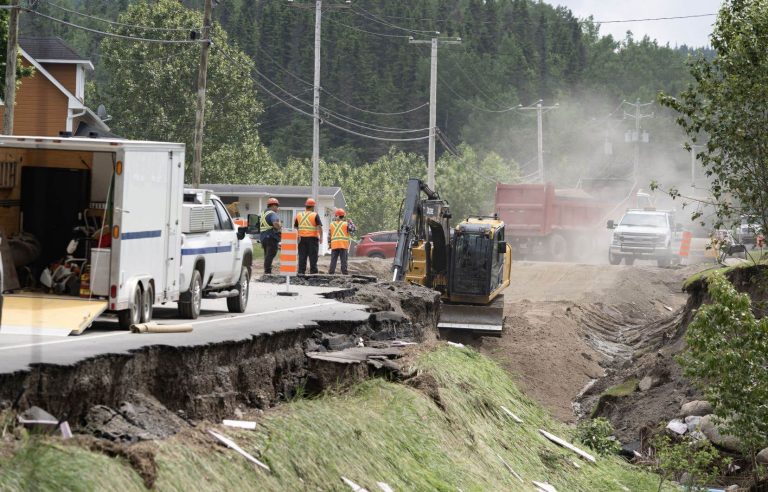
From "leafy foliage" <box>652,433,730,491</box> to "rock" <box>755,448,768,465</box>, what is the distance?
1.51ft

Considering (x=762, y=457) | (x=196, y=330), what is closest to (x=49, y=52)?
(x=196, y=330)

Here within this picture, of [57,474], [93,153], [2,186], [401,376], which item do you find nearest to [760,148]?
[401,376]

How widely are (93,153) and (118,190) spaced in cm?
177

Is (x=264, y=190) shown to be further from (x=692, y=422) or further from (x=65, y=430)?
(x=65, y=430)

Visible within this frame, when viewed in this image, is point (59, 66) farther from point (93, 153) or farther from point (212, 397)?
point (212, 397)

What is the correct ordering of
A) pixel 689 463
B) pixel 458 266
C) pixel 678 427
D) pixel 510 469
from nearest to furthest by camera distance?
pixel 510 469 < pixel 689 463 < pixel 678 427 < pixel 458 266

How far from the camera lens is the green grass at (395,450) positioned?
8.84 m

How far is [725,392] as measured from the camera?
16.2 m

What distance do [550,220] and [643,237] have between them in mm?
4315

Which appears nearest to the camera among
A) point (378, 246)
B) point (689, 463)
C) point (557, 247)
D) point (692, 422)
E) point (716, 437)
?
point (689, 463)

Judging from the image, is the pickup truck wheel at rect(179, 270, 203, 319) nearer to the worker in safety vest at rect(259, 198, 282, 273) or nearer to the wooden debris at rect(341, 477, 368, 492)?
the wooden debris at rect(341, 477, 368, 492)

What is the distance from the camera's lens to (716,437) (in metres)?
18.7

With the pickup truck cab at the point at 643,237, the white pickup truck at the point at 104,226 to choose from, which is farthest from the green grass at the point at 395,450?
the pickup truck cab at the point at 643,237

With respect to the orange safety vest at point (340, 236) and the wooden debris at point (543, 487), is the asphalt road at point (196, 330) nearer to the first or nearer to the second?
the wooden debris at point (543, 487)
